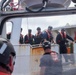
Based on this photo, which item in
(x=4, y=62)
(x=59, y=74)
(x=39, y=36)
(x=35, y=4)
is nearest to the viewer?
(x=4, y=62)

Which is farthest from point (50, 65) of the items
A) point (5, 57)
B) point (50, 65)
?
point (5, 57)

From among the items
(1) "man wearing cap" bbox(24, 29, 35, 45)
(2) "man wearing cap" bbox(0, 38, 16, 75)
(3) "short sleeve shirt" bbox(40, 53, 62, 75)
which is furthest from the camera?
(1) "man wearing cap" bbox(24, 29, 35, 45)

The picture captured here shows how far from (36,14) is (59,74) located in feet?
2.26

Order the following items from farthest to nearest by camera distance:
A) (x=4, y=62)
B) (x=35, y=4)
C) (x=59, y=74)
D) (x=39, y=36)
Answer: (x=39, y=36)
(x=59, y=74)
(x=35, y=4)
(x=4, y=62)

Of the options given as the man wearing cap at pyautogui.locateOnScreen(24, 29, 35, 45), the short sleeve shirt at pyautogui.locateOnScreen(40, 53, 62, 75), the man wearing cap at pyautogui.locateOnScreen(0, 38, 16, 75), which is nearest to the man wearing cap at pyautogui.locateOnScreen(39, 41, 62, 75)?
the short sleeve shirt at pyautogui.locateOnScreen(40, 53, 62, 75)

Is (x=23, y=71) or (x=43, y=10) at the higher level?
(x=43, y=10)

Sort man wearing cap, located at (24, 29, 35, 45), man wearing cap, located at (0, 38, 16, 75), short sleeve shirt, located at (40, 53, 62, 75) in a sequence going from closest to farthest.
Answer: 1. man wearing cap, located at (0, 38, 16, 75)
2. short sleeve shirt, located at (40, 53, 62, 75)
3. man wearing cap, located at (24, 29, 35, 45)

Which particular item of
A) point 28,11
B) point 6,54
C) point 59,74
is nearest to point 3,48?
point 6,54

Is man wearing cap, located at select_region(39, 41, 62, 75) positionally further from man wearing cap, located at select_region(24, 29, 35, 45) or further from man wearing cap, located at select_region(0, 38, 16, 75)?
man wearing cap, located at select_region(24, 29, 35, 45)

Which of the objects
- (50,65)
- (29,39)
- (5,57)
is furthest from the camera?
(29,39)

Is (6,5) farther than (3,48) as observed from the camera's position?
Yes

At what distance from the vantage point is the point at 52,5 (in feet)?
4.97

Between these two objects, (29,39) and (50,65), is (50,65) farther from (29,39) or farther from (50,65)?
(29,39)

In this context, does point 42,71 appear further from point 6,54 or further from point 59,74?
point 6,54
